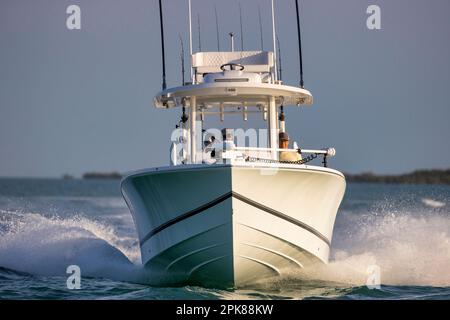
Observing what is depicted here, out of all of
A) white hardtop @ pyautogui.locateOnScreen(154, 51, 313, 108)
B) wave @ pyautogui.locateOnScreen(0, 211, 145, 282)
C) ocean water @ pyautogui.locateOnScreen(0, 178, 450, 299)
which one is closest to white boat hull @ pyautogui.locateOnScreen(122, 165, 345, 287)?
ocean water @ pyautogui.locateOnScreen(0, 178, 450, 299)

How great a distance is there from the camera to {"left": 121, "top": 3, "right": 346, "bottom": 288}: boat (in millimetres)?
11766

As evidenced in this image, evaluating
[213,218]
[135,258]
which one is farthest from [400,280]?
[135,258]

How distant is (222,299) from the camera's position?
11.7 meters

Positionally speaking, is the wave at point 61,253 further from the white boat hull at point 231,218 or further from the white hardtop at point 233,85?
the white hardtop at point 233,85

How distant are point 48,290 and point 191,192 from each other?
3.08 metres

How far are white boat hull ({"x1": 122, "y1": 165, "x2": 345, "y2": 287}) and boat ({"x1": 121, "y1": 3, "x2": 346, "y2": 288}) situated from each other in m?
0.02

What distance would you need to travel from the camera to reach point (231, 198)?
1166cm

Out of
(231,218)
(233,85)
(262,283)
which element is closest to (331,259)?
(262,283)

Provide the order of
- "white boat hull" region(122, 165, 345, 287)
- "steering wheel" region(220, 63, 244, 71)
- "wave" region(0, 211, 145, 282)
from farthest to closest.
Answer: "wave" region(0, 211, 145, 282), "steering wheel" region(220, 63, 244, 71), "white boat hull" region(122, 165, 345, 287)

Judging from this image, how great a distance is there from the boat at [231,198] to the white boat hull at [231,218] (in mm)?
16

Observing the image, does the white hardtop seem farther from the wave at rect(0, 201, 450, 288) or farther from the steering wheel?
the wave at rect(0, 201, 450, 288)

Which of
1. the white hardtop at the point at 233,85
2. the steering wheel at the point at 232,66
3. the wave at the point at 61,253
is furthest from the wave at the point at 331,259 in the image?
the steering wheel at the point at 232,66
